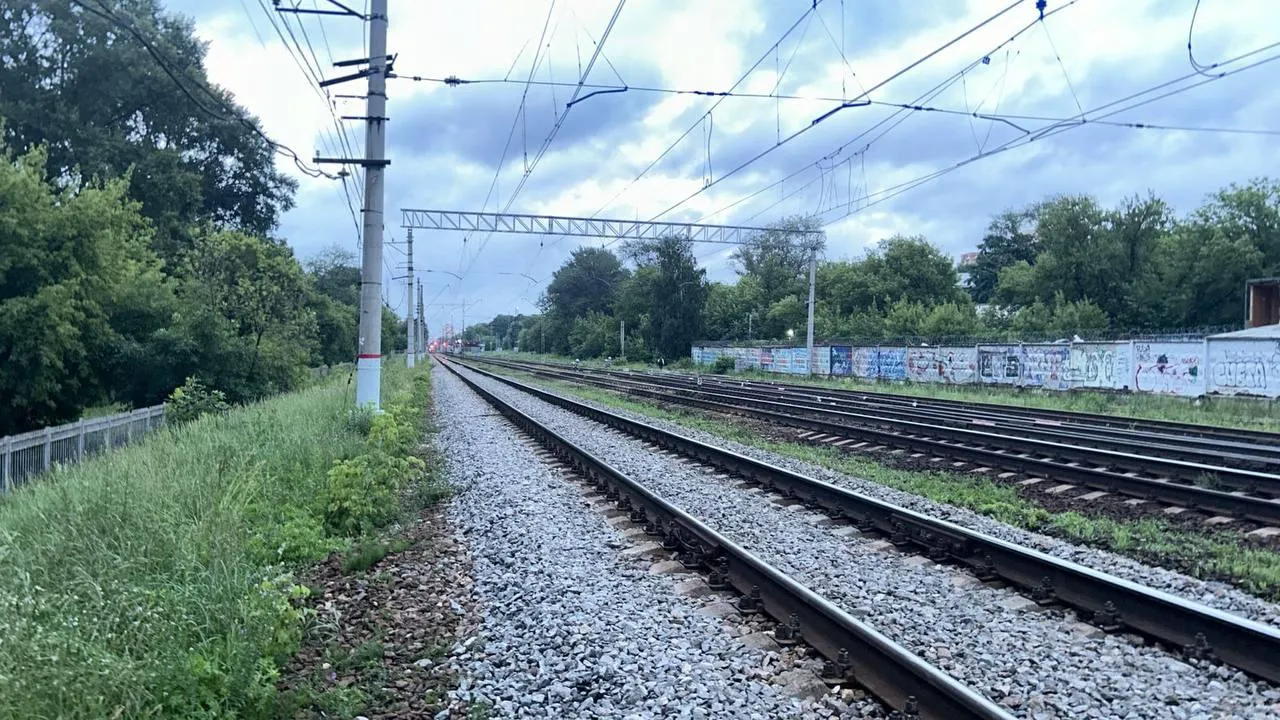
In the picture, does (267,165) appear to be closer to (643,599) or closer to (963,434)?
(963,434)

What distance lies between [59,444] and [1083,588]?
15.9m

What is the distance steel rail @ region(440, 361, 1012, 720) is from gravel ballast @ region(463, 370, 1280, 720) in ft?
1.56

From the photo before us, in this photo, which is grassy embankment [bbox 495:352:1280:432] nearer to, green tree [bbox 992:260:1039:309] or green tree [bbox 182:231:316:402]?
green tree [bbox 182:231:316:402]

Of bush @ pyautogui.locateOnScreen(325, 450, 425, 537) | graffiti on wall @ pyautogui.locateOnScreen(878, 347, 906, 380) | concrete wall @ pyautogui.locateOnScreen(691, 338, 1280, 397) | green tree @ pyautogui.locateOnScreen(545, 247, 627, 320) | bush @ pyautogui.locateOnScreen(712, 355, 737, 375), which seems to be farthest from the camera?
green tree @ pyautogui.locateOnScreen(545, 247, 627, 320)

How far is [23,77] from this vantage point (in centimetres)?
Result: 4028

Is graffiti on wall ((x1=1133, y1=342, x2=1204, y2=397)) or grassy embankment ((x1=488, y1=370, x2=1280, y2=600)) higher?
graffiti on wall ((x1=1133, y1=342, x2=1204, y2=397))

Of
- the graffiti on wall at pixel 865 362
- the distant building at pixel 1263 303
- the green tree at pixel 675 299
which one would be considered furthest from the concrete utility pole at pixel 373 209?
the green tree at pixel 675 299

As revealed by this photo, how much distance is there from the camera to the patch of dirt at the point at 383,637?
15.3ft

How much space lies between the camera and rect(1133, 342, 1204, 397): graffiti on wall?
1052 inches

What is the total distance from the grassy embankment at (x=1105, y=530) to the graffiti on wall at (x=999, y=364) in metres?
23.2

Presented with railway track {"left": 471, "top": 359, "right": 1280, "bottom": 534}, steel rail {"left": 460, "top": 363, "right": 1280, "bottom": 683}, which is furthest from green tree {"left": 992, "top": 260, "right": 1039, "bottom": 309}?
steel rail {"left": 460, "top": 363, "right": 1280, "bottom": 683}

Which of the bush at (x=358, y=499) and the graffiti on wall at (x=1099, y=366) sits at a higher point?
the graffiti on wall at (x=1099, y=366)

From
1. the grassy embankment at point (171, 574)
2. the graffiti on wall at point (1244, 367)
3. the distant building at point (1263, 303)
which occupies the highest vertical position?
the distant building at point (1263, 303)

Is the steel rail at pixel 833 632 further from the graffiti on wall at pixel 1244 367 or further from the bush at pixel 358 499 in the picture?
the graffiti on wall at pixel 1244 367
